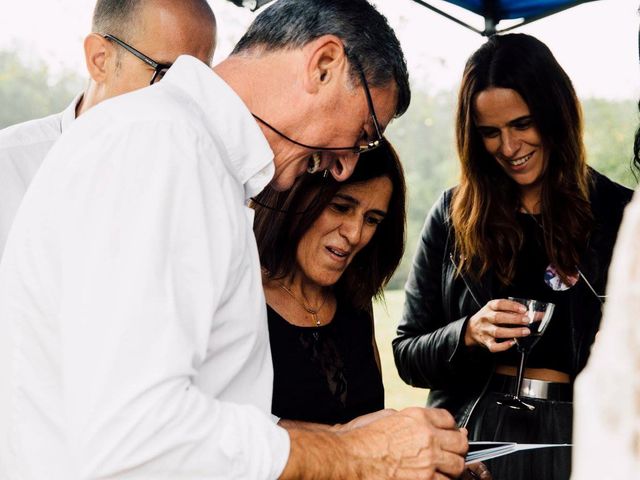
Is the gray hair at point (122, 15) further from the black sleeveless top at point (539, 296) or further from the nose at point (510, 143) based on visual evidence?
the black sleeveless top at point (539, 296)

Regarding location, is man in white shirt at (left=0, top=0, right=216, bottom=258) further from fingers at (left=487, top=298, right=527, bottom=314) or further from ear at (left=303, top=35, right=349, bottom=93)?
fingers at (left=487, top=298, right=527, bottom=314)

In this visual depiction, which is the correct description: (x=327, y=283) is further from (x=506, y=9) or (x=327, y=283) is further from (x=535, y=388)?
(x=506, y=9)

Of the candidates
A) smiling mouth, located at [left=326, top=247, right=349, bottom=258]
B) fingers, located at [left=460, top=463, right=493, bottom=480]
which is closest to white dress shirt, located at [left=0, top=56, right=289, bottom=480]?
fingers, located at [left=460, top=463, right=493, bottom=480]

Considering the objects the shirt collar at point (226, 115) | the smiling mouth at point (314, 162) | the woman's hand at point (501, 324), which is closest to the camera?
the shirt collar at point (226, 115)

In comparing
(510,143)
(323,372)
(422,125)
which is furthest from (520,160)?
(422,125)

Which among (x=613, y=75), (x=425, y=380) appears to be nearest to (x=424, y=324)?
(x=425, y=380)

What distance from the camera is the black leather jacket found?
2.84 metres

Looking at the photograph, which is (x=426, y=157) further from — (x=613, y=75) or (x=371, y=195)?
(x=371, y=195)

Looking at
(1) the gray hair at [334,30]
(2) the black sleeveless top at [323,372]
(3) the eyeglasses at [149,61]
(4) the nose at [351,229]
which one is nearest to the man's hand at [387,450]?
(1) the gray hair at [334,30]

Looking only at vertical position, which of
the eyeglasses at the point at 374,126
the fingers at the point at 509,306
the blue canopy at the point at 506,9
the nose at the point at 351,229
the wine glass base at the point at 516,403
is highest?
the blue canopy at the point at 506,9

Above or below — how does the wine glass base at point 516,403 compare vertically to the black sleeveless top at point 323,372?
below

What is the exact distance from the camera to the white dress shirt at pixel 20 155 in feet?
7.18

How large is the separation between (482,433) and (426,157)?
7.91 m

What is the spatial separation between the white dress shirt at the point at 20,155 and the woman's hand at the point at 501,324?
4.71 feet
